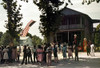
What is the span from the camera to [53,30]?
16562 mm

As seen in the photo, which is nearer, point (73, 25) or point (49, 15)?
point (49, 15)

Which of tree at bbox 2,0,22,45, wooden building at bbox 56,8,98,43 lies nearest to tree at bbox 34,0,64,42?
tree at bbox 2,0,22,45

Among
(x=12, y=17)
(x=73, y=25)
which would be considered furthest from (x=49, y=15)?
(x=73, y=25)

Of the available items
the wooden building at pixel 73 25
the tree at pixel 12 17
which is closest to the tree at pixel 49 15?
the tree at pixel 12 17

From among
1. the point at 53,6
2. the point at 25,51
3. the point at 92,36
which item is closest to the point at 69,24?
the point at 92,36

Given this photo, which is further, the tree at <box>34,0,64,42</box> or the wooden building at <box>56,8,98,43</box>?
the wooden building at <box>56,8,98,43</box>

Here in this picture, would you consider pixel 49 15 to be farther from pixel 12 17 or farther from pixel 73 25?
pixel 73 25

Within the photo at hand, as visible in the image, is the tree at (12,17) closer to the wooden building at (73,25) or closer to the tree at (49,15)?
the tree at (49,15)

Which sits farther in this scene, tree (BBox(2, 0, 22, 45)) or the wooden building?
the wooden building

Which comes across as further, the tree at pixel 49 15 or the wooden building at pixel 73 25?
the wooden building at pixel 73 25

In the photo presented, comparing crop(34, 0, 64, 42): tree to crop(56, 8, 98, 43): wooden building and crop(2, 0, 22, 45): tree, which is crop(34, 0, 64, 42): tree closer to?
Answer: crop(2, 0, 22, 45): tree

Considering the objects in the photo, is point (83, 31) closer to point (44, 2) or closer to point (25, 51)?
point (44, 2)

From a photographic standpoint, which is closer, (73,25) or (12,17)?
(12,17)

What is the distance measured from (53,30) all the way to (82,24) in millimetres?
17062
